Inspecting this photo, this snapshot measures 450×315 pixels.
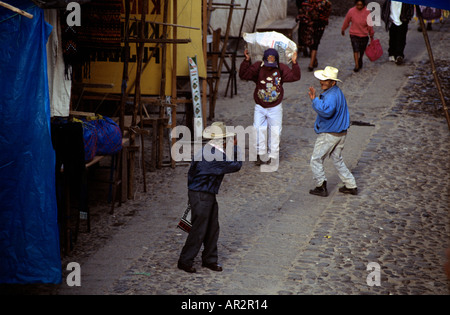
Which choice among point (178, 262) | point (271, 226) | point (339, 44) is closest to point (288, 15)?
point (339, 44)

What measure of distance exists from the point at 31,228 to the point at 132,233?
1919mm

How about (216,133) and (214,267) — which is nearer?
(216,133)

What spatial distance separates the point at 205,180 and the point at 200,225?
0.48 m

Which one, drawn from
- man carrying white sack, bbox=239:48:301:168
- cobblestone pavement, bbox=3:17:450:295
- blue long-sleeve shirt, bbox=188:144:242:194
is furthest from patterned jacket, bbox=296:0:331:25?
blue long-sleeve shirt, bbox=188:144:242:194

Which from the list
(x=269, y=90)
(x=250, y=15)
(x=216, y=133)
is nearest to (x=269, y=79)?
(x=269, y=90)

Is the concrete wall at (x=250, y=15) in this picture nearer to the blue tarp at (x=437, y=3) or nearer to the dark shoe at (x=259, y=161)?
the dark shoe at (x=259, y=161)

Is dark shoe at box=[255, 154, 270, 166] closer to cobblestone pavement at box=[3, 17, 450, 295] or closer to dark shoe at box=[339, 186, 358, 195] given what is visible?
cobblestone pavement at box=[3, 17, 450, 295]

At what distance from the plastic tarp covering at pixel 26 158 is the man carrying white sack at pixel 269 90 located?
456cm

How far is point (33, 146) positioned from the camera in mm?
6609

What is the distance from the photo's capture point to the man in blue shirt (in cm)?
922

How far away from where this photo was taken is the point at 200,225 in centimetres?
711

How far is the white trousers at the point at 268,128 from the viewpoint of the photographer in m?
10.7

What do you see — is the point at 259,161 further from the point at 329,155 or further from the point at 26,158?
the point at 26,158

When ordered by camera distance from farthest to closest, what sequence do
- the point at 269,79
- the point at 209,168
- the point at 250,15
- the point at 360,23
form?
1. the point at 250,15
2. the point at 360,23
3. the point at 269,79
4. the point at 209,168
